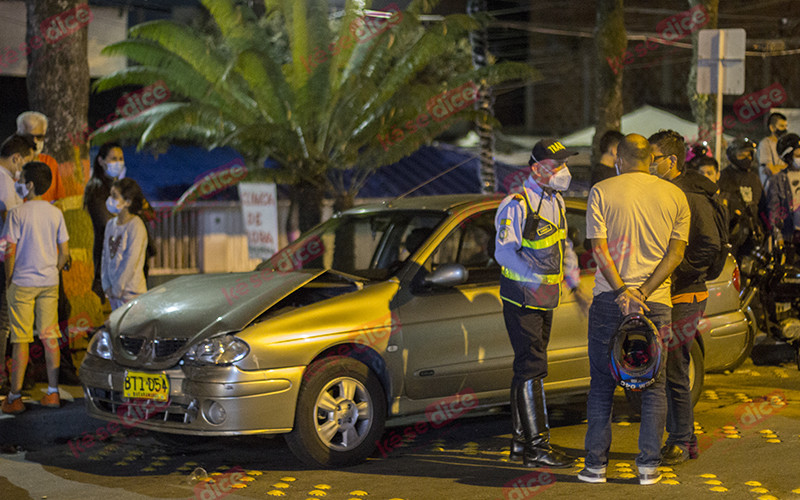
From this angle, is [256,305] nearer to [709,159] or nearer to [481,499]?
[481,499]

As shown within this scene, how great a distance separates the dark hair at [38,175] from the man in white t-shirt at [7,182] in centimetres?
52

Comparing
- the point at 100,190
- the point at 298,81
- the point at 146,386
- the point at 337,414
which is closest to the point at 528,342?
the point at 337,414

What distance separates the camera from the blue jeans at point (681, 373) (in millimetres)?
6055

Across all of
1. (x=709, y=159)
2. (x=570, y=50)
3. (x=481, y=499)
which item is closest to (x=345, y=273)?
(x=481, y=499)

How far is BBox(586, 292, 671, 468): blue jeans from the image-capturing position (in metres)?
5.60

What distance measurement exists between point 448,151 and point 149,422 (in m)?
19.7

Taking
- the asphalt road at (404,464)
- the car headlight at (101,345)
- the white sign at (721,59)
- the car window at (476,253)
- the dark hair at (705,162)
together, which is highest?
the white sign at (721,59)

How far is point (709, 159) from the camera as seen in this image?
25.8 ft

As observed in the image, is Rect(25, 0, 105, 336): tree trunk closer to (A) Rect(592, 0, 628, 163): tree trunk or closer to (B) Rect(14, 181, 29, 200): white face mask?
(B) Rect(14, 181, 29, 200): white face mask

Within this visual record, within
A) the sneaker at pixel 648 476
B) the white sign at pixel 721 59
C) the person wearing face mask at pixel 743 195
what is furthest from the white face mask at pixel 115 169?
the white sign at pixel 721 59

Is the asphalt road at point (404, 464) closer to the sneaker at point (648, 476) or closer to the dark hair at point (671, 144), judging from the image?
the sneaker at point (648, 476)

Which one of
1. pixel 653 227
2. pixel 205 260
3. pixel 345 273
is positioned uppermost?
pixel 653 227

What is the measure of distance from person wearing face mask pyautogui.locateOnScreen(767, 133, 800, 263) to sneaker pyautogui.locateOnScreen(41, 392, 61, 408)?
22.2ft

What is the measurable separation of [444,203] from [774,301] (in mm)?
4061
